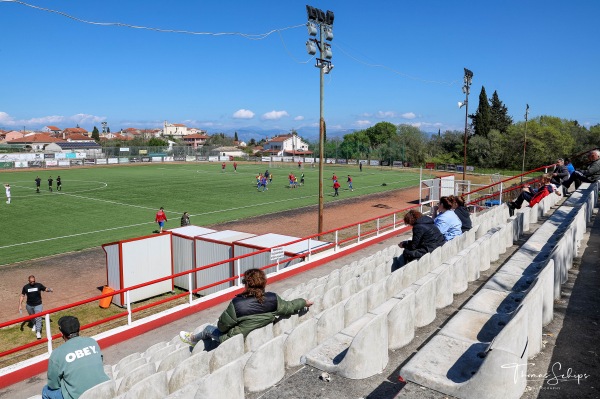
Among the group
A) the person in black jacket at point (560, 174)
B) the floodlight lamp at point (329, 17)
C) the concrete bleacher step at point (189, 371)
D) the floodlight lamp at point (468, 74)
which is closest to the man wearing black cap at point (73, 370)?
the concrete bleacher step at point (189, 371)

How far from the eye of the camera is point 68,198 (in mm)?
39062

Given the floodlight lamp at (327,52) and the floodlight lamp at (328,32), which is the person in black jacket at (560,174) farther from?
the floodlight lamp at (328,32)

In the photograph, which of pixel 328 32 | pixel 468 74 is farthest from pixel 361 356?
pixel 468 74

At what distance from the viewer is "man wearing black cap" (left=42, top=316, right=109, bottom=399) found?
14.0ft

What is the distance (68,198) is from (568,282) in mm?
40252

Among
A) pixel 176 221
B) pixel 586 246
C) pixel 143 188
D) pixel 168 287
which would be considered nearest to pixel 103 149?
pixel 143 188

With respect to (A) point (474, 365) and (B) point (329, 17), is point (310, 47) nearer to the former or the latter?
(B) point (329, 17)

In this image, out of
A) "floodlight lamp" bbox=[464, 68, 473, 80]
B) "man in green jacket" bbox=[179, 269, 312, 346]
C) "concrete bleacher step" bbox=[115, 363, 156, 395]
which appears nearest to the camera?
"concrete bleacher step" bbox=[115, 363, 156, 395]

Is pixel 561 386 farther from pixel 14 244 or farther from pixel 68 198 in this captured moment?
pixel 68 198

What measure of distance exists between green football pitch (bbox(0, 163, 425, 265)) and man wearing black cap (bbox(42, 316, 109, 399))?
19318 millimetres

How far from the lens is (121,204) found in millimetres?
36250

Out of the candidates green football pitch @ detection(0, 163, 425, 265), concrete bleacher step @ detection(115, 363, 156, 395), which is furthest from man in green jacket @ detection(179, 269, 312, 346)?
green football pitch @ detection(0, 163, 425, 265)

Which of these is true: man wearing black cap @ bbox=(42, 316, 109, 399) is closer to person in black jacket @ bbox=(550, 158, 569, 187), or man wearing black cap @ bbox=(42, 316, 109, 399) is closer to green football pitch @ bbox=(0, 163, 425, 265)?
person in black jacket @ bbox=(550, 158, 569, 187)

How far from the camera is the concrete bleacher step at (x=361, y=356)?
4.16 metres
